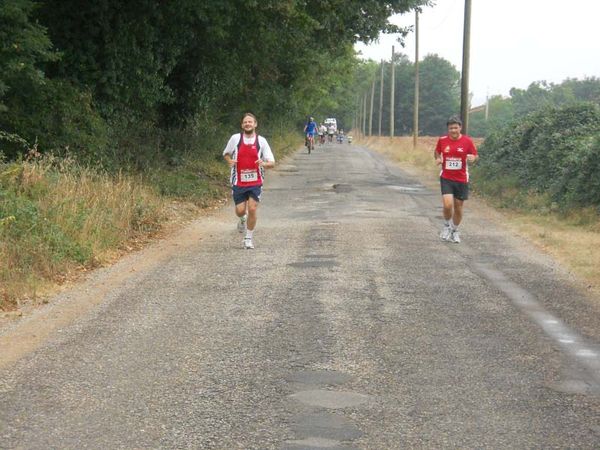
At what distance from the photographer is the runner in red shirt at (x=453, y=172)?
14008 mm

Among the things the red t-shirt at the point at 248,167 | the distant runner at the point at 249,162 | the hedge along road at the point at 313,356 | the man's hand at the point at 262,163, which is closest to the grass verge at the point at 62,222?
the hedge along road at the point at 313,356

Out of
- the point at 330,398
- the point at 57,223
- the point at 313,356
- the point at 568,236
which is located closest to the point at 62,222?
the point at 57,223

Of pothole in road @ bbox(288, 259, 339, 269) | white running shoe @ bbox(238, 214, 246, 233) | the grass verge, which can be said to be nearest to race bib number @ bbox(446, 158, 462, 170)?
white running shoe @ bbox(238, 214, 246, 233)

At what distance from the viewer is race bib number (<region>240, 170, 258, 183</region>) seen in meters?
12.8

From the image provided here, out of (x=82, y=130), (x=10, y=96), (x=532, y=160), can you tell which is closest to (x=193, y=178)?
(x=82, y=130)

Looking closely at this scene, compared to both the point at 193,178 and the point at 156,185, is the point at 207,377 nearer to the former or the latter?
the point at 156,185

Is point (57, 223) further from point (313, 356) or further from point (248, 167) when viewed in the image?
point (313, 356)

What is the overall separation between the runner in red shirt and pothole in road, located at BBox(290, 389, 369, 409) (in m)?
8.32

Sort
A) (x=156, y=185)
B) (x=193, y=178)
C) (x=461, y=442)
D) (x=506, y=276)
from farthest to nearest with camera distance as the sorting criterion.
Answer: (x=193, y=178), (x=156, y=185), (x=506, y=276), (x=461, y=442)

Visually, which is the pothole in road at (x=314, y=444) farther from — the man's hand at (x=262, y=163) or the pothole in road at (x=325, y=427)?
the man's hand at (x=262, y=163)

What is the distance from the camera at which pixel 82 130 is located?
17.4 m

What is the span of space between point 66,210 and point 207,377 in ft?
21.2

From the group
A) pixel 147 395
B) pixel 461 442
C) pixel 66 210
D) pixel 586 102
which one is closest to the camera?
pixel 461 442

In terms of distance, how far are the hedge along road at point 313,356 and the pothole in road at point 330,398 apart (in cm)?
2
